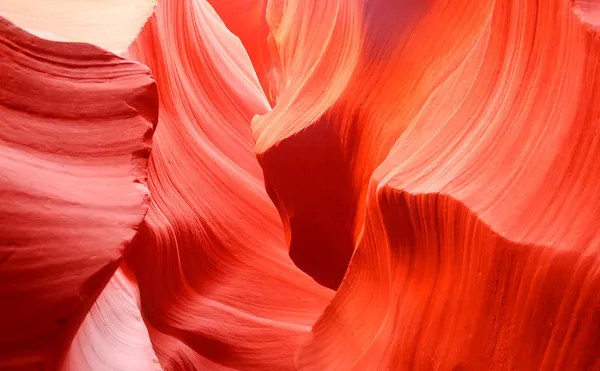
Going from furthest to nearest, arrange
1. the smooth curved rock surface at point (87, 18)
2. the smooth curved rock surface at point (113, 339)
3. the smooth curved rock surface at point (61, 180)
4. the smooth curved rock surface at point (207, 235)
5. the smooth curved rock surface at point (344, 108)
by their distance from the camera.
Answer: the smooth curved rock surface at point (207, 235) < the smooth curved rock surface at point (87, 18) < the smooth curved rock surface at point (344, 108) < the smooth curved rock surface at point (113, 339) < the smooth curved rock surface at point (61, 180)

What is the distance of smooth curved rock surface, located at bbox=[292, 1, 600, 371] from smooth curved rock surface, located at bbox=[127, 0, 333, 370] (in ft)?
2.16

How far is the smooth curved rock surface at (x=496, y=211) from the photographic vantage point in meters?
0.85

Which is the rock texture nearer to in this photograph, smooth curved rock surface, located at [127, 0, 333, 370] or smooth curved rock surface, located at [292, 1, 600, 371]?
smooth curved rock surface, located at [292, 1, 600, 371]

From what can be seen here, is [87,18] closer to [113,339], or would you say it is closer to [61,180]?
[113,339]

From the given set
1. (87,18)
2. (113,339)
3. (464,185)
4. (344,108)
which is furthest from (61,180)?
(87,18)

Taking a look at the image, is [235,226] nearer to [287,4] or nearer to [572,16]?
[287,4]

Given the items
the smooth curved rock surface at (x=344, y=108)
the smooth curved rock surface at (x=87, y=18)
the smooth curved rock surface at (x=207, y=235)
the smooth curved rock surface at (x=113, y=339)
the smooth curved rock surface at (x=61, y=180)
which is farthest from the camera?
the smooth curved rock surface at (x=207, y=235)

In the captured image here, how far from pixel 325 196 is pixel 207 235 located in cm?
50

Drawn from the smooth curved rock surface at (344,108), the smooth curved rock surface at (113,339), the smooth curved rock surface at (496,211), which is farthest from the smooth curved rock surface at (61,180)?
the smooth curved rock surface at (344,108)

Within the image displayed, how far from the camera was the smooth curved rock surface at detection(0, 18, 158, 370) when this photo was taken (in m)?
0.79

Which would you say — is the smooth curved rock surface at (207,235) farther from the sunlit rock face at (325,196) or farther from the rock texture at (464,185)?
the rock texture at (464,185)

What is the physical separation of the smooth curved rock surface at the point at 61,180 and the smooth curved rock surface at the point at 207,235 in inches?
33.6

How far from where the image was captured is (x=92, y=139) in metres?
0.95

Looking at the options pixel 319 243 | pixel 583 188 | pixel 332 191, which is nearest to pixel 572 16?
pixel 583 188
